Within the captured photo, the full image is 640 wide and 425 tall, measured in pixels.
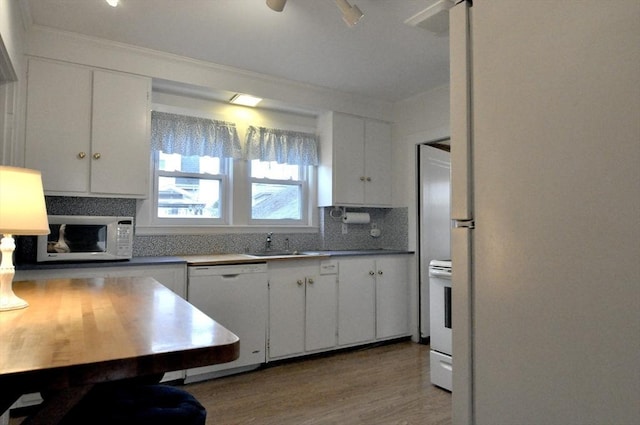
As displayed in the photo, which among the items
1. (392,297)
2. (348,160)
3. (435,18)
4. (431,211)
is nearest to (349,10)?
(435,18)

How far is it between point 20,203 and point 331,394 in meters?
2.14

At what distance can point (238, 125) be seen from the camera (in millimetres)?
3666

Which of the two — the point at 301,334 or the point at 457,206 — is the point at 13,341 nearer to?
the point at 457,206

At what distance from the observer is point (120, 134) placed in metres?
2.84

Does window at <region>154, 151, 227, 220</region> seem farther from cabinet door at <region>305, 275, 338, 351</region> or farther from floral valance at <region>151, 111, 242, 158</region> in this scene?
cabinet door at <region>305, 275, 338, 351</region>

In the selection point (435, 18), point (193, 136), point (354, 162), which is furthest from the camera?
point (354, 162)

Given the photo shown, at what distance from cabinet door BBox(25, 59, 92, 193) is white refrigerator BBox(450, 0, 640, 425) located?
8.69 feet

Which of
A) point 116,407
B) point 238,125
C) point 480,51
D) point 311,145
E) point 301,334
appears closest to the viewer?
point 480,51

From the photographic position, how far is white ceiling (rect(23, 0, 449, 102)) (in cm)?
237

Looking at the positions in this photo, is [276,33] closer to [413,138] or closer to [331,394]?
[413,138]

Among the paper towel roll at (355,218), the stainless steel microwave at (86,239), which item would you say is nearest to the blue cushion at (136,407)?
the stainless steel microwave at (86,239)

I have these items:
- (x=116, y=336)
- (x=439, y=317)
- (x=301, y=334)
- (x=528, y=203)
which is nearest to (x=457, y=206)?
(x=528, y=203)

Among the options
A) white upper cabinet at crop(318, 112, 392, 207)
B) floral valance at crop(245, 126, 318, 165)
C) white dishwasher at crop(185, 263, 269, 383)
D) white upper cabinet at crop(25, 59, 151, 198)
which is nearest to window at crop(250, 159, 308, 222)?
floral valance at crop(245, 126, 318, 165)

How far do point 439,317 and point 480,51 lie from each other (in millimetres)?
2342
